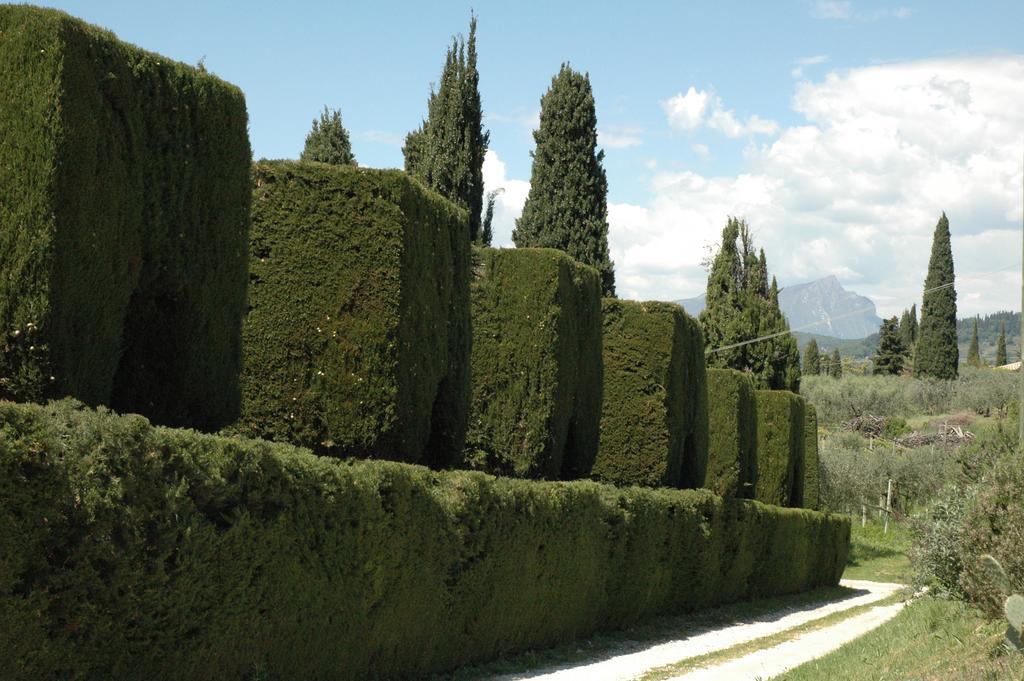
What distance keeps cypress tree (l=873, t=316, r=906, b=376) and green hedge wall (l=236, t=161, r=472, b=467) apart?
292 feet

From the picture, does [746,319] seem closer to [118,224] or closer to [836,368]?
[118,224]

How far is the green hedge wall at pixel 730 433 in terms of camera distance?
945 inches

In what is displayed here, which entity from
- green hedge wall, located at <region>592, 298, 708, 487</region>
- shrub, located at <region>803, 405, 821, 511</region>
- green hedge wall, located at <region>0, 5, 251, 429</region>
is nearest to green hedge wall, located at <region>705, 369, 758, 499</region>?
green hedge wall, located at <region>592, 298, 708, 487</region>

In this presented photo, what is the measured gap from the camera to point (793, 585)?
26.9 meters

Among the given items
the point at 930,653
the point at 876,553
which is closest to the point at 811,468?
the point at 876,553

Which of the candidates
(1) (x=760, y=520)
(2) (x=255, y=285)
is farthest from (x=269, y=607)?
(1) (x=760, y=520)

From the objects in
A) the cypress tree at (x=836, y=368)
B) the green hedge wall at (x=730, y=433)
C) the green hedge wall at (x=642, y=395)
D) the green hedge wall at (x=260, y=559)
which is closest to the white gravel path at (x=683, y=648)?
the green hedge wall at (x=260, y=559)

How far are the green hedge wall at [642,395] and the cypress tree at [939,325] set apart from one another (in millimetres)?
54942

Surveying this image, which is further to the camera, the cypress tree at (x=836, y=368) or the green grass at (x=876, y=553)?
the cypress tree at (x=836, y=368)

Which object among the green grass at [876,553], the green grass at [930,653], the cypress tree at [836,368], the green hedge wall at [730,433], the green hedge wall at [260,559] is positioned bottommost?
the green grass at [876,553]

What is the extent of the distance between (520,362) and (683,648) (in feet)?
15.0

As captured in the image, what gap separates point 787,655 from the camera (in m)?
15.1

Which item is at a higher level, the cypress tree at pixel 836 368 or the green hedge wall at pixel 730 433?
the cypress tree at pixel 836 368

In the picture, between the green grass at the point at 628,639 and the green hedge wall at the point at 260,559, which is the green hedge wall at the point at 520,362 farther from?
the green grass at the point at 628,639
